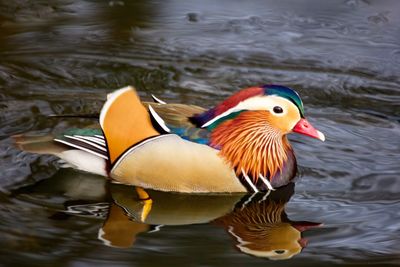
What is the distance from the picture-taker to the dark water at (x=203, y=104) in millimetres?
4645

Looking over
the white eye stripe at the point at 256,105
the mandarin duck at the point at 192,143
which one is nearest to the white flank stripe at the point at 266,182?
the mandarin duck at the point at 192,143

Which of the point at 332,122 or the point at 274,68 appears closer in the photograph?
the point at 332,122

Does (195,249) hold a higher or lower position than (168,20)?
lower

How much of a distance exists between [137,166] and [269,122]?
2.60 ft

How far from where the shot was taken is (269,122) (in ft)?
18.0

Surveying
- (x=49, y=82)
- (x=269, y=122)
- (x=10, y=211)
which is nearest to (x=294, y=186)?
(x=269, y=122)

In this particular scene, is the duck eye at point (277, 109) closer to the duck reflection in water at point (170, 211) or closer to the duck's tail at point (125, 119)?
the duck reflection in water at point (170, 211)

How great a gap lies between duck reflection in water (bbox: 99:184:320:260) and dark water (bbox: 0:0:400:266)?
1 cm

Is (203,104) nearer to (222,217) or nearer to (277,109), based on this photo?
(277,109)

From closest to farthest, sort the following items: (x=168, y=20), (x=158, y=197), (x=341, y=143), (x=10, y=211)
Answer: (x=10, y=211), (x=158, y=197), (x=341, y=143), (x=168, y=20)

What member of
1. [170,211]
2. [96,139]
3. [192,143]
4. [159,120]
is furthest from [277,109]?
[96,139]

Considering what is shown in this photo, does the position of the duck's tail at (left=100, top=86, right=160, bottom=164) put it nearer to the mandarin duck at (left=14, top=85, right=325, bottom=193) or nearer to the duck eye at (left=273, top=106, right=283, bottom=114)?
the mandarin duck at (left=14, top=85, right=325, bottom=193)

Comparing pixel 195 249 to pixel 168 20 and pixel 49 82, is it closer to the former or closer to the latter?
pixel 49 82

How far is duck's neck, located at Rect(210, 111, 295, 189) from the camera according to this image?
543 cm
